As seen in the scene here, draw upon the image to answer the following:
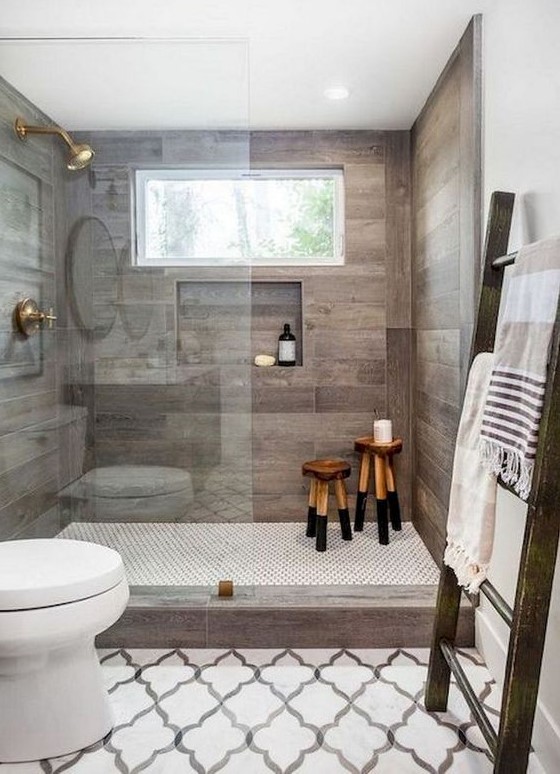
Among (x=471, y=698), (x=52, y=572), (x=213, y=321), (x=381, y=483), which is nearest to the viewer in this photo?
(x=471, y=698)

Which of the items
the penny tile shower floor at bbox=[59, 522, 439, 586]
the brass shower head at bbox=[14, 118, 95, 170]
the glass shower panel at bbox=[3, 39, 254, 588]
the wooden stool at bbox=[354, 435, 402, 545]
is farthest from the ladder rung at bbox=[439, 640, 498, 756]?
the brass shower head at bbox=[14, 118, 95, 170]

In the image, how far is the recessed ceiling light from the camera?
Answer: 2.92 metres

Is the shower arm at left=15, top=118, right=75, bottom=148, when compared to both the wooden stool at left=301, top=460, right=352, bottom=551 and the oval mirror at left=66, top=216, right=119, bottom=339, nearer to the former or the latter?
the oval mirror at left=66, top=216, right=119, bottom=339

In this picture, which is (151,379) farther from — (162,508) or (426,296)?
(426,296)

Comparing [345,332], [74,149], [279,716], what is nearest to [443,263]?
[345,332]

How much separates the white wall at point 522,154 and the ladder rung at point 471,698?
0.64 ft

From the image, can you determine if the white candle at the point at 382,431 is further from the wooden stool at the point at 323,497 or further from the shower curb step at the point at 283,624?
the shower curb step at the point at 283,624

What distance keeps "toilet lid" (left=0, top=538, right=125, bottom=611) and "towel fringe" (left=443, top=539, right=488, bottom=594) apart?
929 millimetres

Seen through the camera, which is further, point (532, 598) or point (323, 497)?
point (323, 497)

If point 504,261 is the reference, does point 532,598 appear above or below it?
below

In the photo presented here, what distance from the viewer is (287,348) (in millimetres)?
3547

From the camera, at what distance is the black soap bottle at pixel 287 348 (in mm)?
3543

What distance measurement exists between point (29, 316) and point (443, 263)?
178 centimetres

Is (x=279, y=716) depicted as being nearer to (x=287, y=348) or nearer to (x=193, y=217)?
(x=193, y=217)
